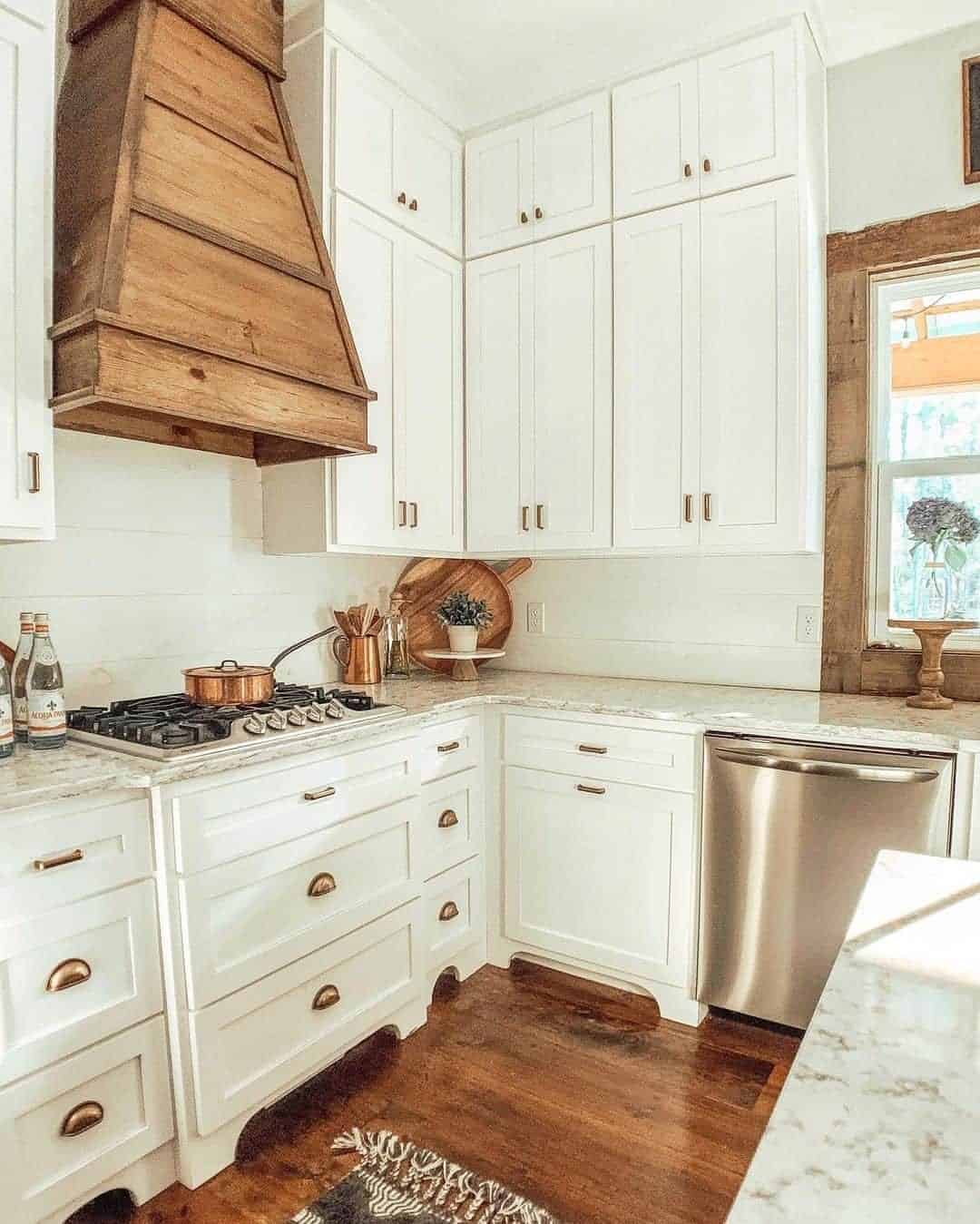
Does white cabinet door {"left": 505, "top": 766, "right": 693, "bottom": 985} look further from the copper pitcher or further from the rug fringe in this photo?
the rug fringe

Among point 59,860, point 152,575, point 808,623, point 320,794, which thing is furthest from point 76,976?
point 808,623

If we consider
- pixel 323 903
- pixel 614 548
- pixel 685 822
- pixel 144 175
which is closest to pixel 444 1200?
pixel 323 903

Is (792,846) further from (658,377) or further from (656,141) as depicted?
(656,141)

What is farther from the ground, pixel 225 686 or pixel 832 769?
pixel 225 686

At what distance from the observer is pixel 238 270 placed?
2.08m

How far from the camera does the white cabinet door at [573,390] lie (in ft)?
9.00

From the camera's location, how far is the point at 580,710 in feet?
8.36

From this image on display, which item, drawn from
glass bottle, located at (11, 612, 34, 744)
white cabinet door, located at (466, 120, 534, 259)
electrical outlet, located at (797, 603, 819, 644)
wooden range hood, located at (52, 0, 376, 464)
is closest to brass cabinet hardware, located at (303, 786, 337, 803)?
glass bottle, located at (11, 612, 34, 744)

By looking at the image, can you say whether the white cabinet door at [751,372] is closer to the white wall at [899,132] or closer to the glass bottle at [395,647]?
the white wall at [899,132]

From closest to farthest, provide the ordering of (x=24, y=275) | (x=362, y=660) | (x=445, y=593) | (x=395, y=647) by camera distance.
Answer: (x=24, y=275)
(x=362, y=660)
(x=395, y=647)
(x=445, y=593)

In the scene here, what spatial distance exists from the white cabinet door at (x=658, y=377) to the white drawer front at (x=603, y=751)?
0.63 metres

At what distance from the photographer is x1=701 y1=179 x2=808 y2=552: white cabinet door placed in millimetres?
2443

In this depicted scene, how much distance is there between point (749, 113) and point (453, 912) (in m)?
2.62

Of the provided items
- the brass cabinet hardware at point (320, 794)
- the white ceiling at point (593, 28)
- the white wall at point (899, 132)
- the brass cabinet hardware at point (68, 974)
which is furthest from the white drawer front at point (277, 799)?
the white wall at point (899, 132)
